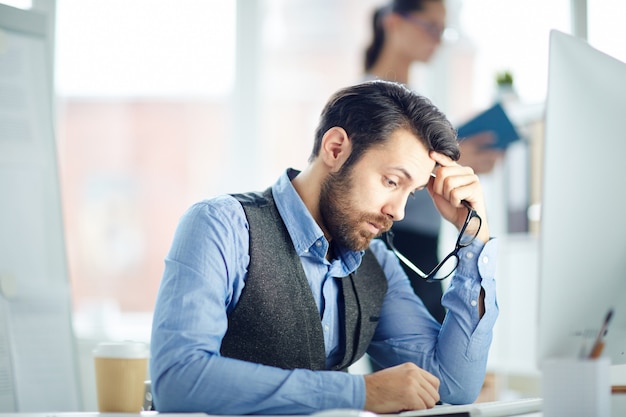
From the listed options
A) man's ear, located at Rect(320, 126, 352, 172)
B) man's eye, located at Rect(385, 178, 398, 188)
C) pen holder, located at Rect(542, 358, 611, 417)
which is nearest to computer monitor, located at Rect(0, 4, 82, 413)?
man's ear, located at Rect(320, 126, 352, 172)

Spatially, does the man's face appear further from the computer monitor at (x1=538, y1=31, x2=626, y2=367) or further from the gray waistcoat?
the computer monitor at (x1=538, y1=31, x2=626, y2=367)


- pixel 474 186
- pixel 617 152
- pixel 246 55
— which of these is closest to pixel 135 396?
pixel 474 186

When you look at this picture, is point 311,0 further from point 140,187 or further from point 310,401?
point 310,401

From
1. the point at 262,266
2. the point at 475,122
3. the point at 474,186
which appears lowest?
the point at 262,266

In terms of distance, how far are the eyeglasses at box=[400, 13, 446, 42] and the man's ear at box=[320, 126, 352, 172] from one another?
112 cm

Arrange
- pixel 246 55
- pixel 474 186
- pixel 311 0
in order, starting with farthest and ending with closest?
pixel 311 0
pixel 246 55
pixel 474 186

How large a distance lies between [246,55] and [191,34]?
287 mm

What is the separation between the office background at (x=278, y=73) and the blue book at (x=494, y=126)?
873mm

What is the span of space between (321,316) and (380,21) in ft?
4.66

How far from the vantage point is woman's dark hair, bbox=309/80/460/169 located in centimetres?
143

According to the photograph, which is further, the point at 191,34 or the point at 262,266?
the point at 191,34

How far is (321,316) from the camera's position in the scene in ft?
4.80

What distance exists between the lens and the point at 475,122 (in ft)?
7.02

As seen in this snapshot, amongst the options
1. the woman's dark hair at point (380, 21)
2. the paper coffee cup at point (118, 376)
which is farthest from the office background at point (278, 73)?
the paper coffee cup at point (118, 376)
